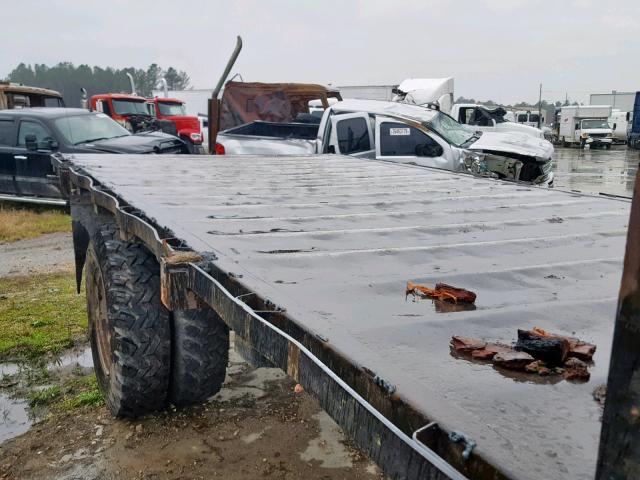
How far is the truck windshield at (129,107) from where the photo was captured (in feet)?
61.1

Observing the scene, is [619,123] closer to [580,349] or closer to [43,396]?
[43,396]

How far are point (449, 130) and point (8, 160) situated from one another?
7763 mm

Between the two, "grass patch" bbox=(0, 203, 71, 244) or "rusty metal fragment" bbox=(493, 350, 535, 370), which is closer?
"rusty metal fragment" bbox=(493, 350, 535, 370)

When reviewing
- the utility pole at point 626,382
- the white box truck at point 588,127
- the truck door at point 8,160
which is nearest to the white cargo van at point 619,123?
the white box truck at point 588,127

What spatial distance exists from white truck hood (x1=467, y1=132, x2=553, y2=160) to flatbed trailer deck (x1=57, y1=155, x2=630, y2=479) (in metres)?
4.92

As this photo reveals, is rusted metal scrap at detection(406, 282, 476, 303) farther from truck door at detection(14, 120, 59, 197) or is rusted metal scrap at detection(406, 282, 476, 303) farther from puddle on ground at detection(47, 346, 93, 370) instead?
truck door at detection(14, 120, 59, 197)

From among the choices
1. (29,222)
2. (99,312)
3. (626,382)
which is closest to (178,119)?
(29,222)

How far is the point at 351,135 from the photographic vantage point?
30.3 ft

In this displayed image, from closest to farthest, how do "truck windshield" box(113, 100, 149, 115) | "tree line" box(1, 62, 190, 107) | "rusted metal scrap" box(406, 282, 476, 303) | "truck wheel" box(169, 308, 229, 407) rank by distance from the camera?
"rusted metal scrap" box(406, 282, 476, 303) → "truck wheel" box(169, 308, 229, 407) → "truck windshield" box(113, 100, 149, 115) → "tree line" box(1, 62, 190, 107)

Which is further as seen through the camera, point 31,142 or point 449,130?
point 31,142

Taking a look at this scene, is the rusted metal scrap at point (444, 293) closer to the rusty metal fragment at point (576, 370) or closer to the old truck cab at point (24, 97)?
the rusty metal fragment at point (576, 370)

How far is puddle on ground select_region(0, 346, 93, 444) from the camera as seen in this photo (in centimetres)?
370

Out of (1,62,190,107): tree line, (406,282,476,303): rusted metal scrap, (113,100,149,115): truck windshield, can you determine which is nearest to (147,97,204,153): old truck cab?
(113,100,149,115): truck windshield

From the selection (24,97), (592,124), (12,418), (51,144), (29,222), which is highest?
(24,97)
